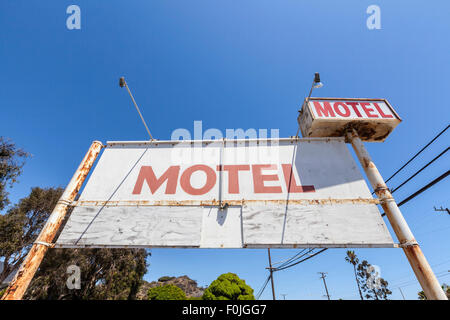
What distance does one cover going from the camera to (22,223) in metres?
17.9

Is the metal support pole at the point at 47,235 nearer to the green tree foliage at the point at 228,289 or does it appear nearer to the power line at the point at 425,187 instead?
the power line at the point at 425,187

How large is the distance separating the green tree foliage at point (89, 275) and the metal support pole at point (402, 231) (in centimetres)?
2409

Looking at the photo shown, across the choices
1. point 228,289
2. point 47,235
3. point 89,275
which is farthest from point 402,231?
point 89,275

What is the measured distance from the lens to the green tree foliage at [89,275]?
1832 centimetres

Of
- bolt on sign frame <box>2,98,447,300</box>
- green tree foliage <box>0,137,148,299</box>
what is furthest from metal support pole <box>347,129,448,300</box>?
green tree foliage <box>0,137,148,299</box>

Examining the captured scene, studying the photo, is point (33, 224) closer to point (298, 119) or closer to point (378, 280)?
point (298, 119)

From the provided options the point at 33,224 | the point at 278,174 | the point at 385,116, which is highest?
the point at 33,224

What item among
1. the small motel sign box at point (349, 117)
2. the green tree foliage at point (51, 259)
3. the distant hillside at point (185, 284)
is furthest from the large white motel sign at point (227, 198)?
the distant hillside at point (185, 284)

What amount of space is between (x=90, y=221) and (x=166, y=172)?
2.20 metres

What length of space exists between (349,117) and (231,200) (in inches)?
169

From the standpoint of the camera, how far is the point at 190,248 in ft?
14.9

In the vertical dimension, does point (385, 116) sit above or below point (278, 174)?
above

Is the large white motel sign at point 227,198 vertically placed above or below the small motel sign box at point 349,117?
below
